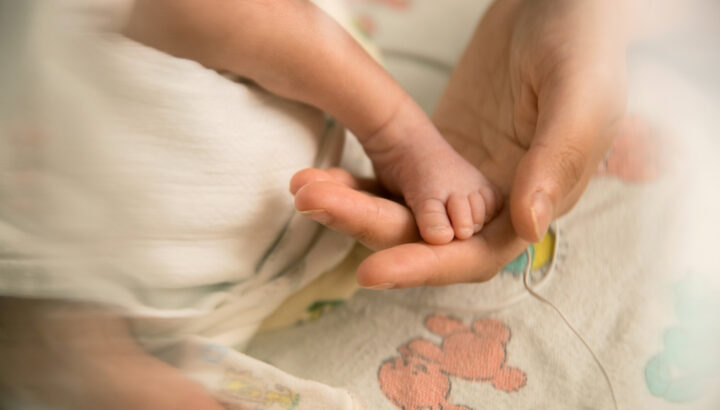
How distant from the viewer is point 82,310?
377 millimetres

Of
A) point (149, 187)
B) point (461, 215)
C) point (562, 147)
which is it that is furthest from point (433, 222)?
point (149, 187)

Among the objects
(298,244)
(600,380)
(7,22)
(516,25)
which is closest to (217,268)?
(298,244)

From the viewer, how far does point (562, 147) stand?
0.46m

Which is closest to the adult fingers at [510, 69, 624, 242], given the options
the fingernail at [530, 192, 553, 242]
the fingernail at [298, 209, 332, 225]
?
the fingernail at [530, 192, 553, 242]

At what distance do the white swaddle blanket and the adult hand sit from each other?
0.24 feet

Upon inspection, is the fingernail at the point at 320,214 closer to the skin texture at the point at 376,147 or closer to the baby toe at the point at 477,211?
the skin texture at the point at 376,147

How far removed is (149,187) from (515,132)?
0.39 m

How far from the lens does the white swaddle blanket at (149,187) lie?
0.37 meters

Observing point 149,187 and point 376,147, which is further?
point 376,147

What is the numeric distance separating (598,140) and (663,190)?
0.12m

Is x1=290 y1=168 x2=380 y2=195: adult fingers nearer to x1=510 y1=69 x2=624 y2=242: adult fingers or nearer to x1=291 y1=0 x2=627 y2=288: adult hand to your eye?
x1=291 y1=0 x2=627 y2=288: adult hand

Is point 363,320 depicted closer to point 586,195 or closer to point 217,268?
point 217,268

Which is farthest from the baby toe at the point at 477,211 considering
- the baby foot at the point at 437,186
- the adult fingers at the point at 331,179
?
the adult fingers at the point at 331,179

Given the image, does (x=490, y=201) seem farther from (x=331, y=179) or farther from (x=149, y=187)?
(x=149, y=187)
